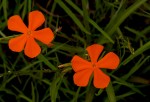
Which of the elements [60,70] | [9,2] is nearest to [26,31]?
[60,70]

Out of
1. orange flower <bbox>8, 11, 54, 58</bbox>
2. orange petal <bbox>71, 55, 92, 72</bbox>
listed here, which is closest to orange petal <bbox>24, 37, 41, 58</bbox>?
orange flower <bbox>8, 11, 54, 58</bbox>

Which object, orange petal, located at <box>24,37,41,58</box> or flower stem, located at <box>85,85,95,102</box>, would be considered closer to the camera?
orange petal, located at <box>24,37,41,58</box>

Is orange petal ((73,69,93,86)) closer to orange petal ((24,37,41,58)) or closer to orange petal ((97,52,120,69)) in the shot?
orange petal ((97,52,120,69))

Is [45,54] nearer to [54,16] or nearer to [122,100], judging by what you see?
[54,16]

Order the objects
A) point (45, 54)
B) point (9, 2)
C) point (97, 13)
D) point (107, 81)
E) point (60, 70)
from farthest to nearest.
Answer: point (9, 2), point (97, 13), point (45, 54), point (60, 70), point (107, 81)

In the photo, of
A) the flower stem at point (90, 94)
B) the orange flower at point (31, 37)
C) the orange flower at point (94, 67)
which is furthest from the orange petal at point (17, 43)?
the flower stem at point (90, 94)
